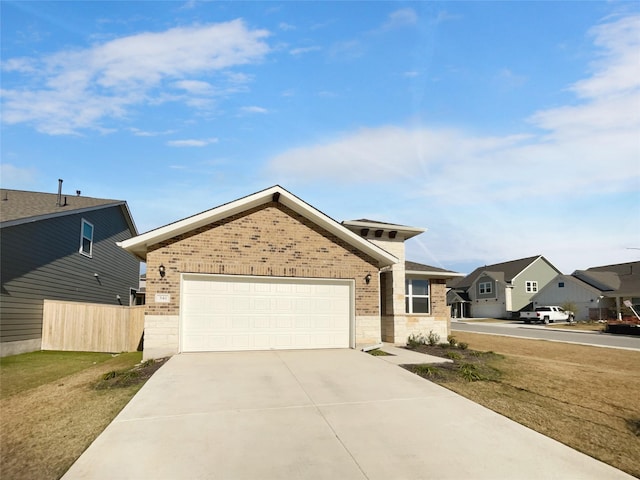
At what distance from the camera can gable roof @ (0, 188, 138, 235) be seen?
14.4 metres

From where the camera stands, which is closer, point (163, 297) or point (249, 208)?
point (163, 297)

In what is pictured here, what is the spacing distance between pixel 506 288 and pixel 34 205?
46.7 m

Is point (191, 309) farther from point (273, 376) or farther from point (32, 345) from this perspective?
point (32, 345)

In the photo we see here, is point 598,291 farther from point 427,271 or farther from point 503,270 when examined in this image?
point 427,271

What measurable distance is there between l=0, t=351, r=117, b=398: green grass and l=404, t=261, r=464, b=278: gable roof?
11.8 m

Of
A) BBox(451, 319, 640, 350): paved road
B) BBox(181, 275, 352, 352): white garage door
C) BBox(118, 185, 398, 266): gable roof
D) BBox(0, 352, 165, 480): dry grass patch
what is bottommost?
BBox(451, 319, 640, 350): paved road

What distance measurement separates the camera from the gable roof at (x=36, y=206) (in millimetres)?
14398

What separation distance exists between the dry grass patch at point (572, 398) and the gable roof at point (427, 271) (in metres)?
3.94

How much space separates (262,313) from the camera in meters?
13.4

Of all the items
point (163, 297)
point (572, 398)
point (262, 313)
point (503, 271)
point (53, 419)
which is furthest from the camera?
point (503, 271)

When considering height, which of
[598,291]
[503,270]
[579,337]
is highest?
[503,270]

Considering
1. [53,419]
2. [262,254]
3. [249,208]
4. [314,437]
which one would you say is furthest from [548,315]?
[53,419]

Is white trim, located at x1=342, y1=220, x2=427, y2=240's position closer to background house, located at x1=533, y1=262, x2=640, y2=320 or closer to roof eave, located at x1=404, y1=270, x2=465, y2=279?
roof eave, located at x1=404, y1=270, x2=465, y2=279

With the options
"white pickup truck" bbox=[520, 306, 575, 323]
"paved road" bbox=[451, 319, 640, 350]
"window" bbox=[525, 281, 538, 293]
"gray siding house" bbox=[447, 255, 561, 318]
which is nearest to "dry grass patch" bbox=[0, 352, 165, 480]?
"paved road" bbox=[451, 319, 640, 350]
